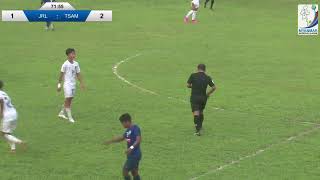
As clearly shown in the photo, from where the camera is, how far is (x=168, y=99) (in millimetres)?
26875

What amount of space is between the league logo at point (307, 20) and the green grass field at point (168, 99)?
108 cm

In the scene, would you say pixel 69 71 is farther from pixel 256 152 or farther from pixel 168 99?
pixel 256 152

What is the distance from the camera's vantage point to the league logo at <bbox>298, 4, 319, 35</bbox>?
157ft

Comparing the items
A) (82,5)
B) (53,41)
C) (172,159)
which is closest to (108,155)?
(172,159)

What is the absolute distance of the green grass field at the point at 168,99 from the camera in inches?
717

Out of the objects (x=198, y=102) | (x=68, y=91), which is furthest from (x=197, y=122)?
(x=68, y=91)

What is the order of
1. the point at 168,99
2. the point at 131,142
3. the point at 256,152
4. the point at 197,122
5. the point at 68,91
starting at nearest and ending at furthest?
1. the point at 131,142
2. the point at 256,152
3. the point at 197,122
4. the point at 68,91
5. the point at 168,99

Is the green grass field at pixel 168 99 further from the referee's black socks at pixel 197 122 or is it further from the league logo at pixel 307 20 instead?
the league logo at pixel 307 20

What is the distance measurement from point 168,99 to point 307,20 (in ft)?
86.7

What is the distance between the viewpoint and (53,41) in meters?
42.5

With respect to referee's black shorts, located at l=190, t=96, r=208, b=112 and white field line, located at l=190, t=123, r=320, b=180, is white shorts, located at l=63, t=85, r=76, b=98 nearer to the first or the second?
referee's black shorts, located at l=190, t=96, r=208, b=112

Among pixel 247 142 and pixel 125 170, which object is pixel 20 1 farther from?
pixel 125 170

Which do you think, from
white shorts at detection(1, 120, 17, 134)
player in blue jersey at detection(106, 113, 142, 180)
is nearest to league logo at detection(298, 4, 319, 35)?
white shorts at detection(1, 120, 17, 134)

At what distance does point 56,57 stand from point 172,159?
19.2 metres
